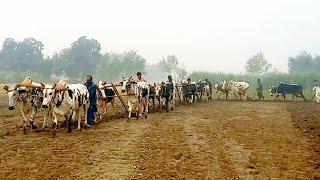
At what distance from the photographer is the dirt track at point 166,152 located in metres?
9.18

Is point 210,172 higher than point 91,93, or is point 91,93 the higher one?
point 91,93

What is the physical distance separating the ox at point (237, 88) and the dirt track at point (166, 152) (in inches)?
772

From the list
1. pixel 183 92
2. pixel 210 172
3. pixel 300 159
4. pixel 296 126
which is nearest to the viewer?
pixel 210 172

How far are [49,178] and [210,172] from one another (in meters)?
3.52

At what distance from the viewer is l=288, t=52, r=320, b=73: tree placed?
7862 centimetres

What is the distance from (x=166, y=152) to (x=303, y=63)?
74344 millimetres

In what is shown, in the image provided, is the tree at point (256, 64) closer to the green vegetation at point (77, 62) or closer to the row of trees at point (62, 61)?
the green vegetation at point (77, 62)

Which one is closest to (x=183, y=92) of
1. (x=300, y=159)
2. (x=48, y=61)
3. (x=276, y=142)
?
(x=276, y=142)

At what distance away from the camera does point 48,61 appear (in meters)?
91.0

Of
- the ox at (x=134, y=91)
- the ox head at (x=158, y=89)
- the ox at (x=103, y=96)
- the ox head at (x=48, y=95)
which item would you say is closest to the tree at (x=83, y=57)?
the ox head at (x=158, y=89)

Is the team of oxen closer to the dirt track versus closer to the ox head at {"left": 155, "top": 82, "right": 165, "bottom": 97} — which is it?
the ox head at {"left": 155, "top": 82, "right": 165, "bottom": 97}

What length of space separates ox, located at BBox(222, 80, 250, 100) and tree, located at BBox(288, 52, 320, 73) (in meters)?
44.4

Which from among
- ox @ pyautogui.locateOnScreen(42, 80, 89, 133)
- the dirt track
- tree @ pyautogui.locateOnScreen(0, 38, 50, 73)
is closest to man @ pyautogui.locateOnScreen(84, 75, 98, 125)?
the dirt track

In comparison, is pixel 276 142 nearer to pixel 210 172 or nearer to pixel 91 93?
pixel 210 172
